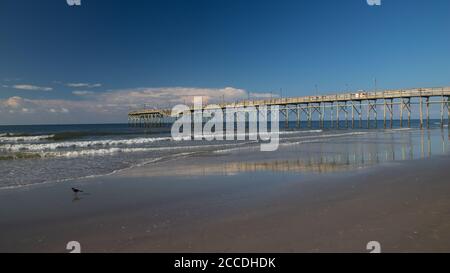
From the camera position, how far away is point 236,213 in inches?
243

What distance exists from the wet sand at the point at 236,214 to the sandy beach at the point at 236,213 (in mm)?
16

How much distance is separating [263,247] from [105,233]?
7.81 feet

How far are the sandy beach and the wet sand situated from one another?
16 millimetres

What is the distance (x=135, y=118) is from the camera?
9919 cm

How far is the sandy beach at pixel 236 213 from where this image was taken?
182 inches

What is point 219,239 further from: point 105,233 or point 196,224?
point 105,233

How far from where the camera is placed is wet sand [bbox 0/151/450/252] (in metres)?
4.62

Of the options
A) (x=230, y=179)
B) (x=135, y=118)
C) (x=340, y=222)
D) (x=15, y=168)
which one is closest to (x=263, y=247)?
(x=340, y=222)

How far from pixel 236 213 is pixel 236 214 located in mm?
70

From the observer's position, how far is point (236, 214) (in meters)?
6.10

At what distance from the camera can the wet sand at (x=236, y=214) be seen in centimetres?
462

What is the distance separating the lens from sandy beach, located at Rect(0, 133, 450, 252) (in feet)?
15.2
